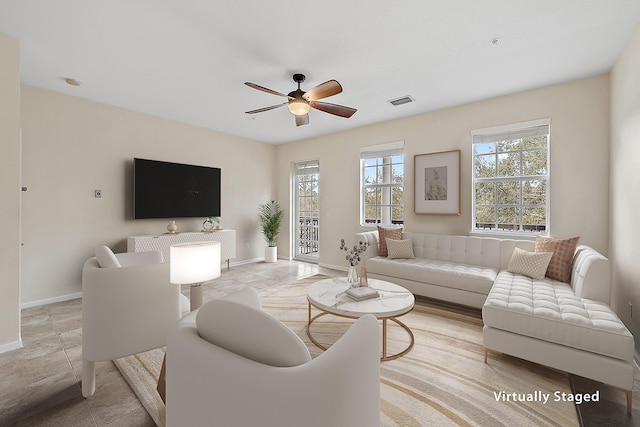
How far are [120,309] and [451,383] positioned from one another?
2332 mm

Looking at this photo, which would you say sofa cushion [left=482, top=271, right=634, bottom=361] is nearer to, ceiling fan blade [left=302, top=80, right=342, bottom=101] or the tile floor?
the tile floor

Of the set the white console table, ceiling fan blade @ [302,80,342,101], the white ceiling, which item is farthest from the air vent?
the white console table

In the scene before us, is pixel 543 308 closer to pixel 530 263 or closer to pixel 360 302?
pixel 530 263

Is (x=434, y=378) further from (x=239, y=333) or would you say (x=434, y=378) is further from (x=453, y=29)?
(x=453, y=29)

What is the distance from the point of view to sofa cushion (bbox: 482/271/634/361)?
171 cm

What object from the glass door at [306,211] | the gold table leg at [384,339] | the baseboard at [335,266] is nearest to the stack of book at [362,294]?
the gold table leg at [384,339]

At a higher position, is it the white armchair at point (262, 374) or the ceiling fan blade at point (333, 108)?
the ceiling fan blade at point (333, 108)

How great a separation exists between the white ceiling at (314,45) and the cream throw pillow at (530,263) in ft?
6.55

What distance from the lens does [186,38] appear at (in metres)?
2.38

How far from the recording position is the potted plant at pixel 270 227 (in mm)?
5938

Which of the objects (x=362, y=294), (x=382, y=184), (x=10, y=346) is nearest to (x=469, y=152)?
(x=382, y=184)

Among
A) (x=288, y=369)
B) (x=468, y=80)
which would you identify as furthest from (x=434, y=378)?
(x=468, y=80)

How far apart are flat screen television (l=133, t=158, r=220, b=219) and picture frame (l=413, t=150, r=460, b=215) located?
12.0ft

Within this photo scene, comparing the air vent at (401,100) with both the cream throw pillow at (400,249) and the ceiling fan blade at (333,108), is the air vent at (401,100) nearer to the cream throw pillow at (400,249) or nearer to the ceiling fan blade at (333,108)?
the ceiling fan blade at (333,108)
